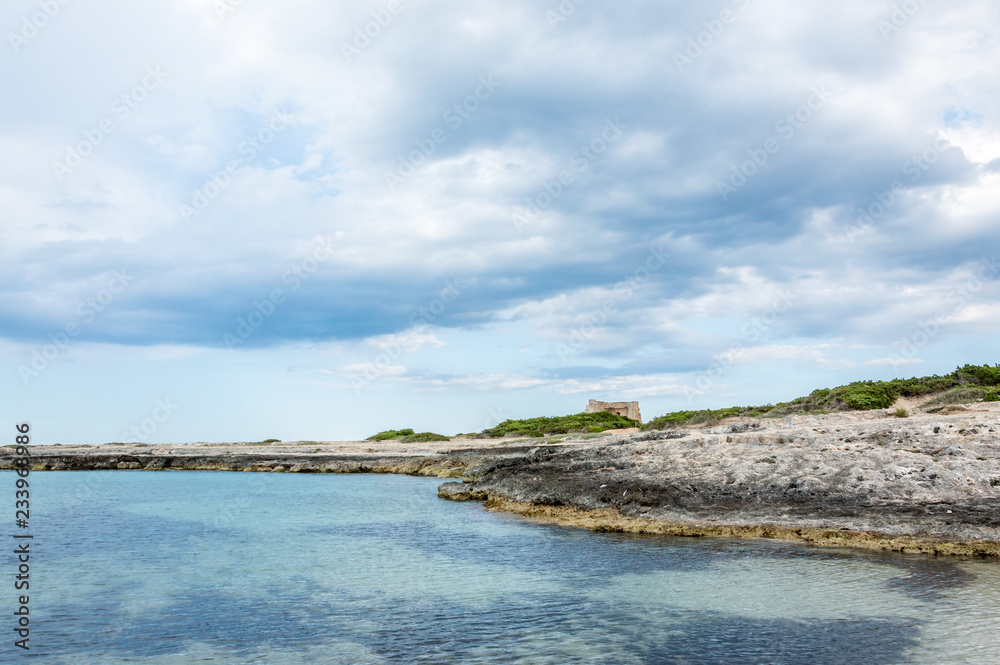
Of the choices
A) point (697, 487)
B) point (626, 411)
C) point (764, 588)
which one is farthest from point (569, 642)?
point (626, 411)

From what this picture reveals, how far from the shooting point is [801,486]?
23422 millimetres

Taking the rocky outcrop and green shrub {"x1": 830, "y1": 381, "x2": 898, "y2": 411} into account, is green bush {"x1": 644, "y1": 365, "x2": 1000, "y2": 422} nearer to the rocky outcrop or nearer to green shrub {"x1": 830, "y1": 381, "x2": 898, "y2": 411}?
green shrub {"x1": 830, "y1": 381, "x2": 898, "y2": 411}

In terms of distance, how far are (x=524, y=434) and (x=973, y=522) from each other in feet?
210

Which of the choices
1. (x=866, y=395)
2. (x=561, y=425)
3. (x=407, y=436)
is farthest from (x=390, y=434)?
(x=866, y=395)

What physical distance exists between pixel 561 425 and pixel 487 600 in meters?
68.5

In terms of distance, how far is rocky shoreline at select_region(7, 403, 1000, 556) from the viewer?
65.7 feet

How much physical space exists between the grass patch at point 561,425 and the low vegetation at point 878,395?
19358 mm

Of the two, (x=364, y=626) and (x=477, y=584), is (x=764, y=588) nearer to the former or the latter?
(x=477, y=584)

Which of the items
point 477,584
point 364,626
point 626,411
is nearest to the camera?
point 364,626

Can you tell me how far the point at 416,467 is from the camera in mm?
59969

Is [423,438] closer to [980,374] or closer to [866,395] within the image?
[866,395]

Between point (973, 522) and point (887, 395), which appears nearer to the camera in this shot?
point (973, 522)

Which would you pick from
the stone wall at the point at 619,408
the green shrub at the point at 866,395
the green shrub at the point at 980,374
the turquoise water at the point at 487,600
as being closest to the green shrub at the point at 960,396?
the green shrub at the point at 866,395

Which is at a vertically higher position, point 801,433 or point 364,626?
point 801,433
